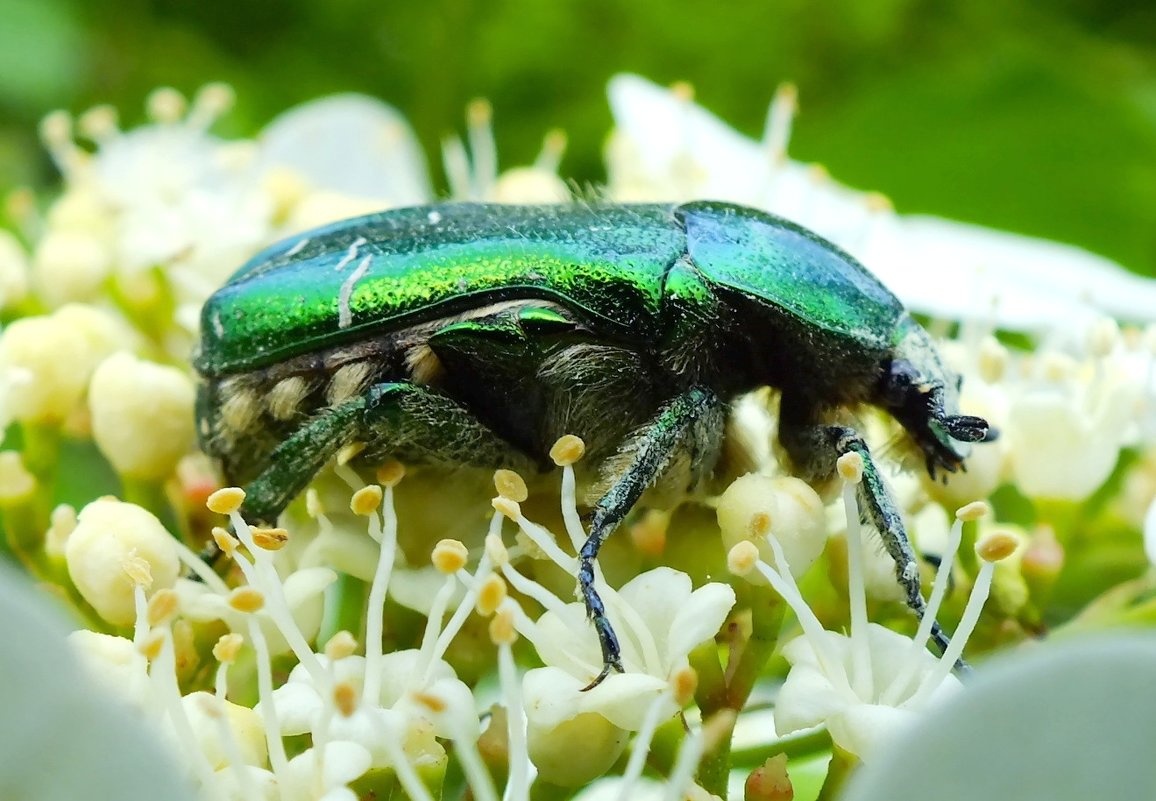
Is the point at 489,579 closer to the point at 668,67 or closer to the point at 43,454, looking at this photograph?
the point at 43,454

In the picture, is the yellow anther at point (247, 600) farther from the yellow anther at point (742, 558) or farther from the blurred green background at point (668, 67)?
the blurred green background at point (668, 67)

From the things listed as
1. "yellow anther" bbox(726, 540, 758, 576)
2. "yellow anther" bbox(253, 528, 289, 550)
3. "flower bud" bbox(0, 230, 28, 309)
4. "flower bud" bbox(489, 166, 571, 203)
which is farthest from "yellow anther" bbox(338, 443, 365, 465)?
"flower bud" bbox(489, 166, 571, 203)

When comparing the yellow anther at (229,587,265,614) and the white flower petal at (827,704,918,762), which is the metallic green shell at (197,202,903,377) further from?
the white flower petal at (827,704,918,762)

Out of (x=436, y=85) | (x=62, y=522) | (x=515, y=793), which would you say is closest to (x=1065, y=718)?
(x=515, y=793)

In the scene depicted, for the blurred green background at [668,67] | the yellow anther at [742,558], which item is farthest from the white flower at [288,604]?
the blurred green background at [668,67]

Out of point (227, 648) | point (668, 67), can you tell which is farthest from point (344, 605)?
point (668, 67)
